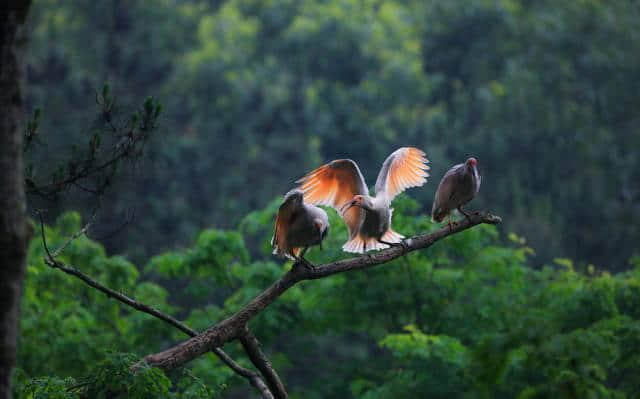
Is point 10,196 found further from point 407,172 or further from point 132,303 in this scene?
point 407,172

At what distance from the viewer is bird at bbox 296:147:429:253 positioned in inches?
267

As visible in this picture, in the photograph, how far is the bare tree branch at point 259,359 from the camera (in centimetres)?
572

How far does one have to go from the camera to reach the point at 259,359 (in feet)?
19.2

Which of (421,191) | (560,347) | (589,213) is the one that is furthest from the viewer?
(589,213)

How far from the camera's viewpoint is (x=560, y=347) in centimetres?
513

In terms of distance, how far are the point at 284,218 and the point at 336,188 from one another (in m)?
0.99

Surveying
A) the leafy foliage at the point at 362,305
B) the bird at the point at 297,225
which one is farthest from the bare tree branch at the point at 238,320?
the leafy foliage at the point at 362,305

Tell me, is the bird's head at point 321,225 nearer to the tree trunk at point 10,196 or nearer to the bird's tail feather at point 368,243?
the bird's tail feather at point 368,243

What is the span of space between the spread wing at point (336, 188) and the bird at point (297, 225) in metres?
0.73

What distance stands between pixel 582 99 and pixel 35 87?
53.9 feet

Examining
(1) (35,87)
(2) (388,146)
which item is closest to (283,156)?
(2) (388,146)

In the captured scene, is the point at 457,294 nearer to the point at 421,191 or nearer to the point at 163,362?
the point at 163,362

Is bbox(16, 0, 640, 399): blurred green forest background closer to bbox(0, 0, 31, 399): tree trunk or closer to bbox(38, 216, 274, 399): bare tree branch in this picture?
bbox(38, 216, 274, 399): bare tree branch

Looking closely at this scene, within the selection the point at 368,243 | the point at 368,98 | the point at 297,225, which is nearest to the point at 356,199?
the point at 368,243
